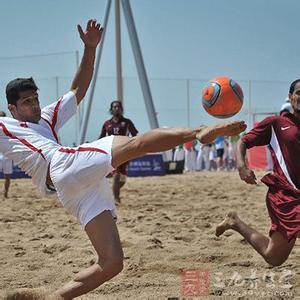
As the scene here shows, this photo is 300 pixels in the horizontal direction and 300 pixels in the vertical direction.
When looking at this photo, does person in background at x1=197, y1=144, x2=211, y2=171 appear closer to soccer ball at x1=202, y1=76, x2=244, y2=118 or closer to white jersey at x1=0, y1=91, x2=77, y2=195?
soccer ball at x1=202, y1=76, x2=244, y2=118

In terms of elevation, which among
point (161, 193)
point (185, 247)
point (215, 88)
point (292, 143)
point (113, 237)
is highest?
point (215, 88)

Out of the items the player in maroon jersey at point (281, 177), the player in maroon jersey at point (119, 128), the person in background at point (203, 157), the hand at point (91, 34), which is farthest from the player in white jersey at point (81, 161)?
the person in background at point (203, 157)

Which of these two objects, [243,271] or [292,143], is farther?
[243,271]

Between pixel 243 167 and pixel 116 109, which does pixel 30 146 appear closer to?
pixel 243 167

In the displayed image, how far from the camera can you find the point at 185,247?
20.7ft

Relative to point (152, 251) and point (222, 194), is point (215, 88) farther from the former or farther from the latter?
point (222, 194)

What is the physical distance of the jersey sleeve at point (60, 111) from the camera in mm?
4293

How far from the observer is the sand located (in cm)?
465

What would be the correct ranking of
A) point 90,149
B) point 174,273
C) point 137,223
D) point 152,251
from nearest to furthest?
point 90,149 → point 174,273 → point 152,251 → point 137,223

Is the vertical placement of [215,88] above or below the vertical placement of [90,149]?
above

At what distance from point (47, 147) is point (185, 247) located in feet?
9.38

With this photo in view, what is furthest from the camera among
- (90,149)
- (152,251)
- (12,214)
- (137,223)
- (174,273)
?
(12,214)

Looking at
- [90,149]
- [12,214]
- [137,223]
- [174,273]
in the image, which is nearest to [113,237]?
[90,149]

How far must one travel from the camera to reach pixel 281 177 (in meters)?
4.64
